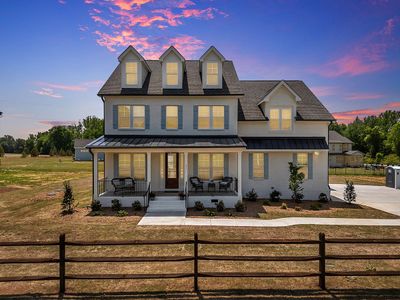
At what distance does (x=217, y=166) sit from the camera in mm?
18266

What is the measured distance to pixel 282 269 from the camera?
7.85 m

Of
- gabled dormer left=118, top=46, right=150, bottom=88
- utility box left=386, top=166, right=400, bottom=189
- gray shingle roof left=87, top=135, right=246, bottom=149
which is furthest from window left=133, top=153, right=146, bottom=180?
utility box left=386, top=166, right=400, bottom=189

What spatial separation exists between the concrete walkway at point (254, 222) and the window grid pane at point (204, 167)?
4.93 m

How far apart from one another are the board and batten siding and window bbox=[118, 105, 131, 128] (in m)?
0.30

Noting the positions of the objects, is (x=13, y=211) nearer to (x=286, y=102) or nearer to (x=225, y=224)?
(x=225, y=224)

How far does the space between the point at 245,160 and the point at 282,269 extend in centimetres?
1152

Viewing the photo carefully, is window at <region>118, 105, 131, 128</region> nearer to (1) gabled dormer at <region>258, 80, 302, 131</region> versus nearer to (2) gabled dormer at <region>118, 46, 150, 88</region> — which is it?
(2) gabled dormer at <region>118, 46, 150, 88</region>

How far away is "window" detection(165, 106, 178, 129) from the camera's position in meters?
18.3

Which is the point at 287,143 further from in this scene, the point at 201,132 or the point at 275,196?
the point at 201,132

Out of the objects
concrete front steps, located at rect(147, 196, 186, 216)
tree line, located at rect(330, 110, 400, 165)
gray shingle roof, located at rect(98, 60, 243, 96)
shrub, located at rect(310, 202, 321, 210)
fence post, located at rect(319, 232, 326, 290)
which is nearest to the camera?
fence post, located at rect(319, 232, 326, 290)

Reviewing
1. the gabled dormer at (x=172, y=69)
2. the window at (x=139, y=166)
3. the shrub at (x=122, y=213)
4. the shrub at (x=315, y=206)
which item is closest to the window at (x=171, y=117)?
the gabled dormer at (x=172, y=69)

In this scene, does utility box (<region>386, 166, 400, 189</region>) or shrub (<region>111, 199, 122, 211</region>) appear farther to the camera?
utility box (<region>386, 166, 400, 189</region>)

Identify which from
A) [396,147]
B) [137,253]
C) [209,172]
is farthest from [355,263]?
[396,147]

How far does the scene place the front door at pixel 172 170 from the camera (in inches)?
714
